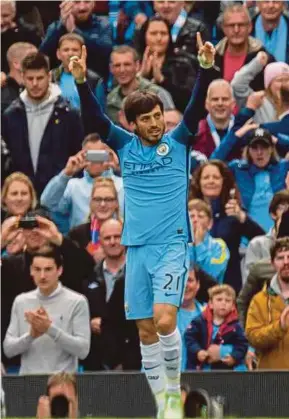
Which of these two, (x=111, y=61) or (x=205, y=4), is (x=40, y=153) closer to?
(x=111, y=61)

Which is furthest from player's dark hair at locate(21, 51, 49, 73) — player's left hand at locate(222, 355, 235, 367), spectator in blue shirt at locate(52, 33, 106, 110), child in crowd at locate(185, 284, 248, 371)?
player's left hand at locate(222, 355, 235, 367)

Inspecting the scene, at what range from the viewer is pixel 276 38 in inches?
787

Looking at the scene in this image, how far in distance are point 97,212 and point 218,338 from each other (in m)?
2.45

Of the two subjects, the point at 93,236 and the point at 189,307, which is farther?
the point at 93,236

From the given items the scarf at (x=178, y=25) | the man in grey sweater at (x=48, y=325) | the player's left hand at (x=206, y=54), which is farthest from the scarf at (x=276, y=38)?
the player's left hand at (x=206, y=54)

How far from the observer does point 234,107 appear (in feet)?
63.4

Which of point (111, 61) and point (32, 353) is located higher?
point (111, 61)

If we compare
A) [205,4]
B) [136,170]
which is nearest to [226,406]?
[136,170]

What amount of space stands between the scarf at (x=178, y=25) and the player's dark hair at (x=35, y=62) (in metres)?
1.83

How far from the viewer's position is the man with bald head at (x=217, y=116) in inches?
740

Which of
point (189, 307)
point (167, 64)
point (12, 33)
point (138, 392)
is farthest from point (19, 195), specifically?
point (138, 392)

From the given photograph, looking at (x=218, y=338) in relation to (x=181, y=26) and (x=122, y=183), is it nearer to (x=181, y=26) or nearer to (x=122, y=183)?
(x=122, y=183)

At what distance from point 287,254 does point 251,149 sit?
277 centimetres

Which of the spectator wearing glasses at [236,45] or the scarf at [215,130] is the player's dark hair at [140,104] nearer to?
the scarf at [215,130]
